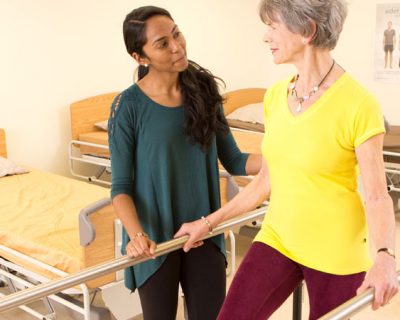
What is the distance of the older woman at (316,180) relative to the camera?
1.31 m

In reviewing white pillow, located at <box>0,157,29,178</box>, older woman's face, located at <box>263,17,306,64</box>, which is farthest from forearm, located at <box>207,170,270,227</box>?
white pillow, located at <box>0,157,29,178</box>

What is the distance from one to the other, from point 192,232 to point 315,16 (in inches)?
27.4

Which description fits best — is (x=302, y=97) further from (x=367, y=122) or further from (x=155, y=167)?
(x=155, y=167)

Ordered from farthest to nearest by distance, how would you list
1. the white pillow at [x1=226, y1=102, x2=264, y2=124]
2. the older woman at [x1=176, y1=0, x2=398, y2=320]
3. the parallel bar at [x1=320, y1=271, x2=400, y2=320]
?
the white pillow at [x1=226, y1=102, x2=264, y2=124] < the older woman at [x1=176, y1=0, x2=398, y2=320] < the parallel bar at [x1=320, y1=271, x2=400, y2=320]

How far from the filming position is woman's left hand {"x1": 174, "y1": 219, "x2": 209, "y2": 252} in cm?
170

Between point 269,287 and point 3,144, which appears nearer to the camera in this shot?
point 269,287

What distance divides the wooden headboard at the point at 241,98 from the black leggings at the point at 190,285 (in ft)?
14.9

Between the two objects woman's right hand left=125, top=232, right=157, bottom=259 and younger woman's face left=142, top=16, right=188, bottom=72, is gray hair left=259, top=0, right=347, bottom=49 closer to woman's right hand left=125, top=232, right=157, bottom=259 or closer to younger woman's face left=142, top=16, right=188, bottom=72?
younger woman's face left=142, top=16, right=188, bottom=72

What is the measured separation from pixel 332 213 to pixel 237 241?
10.0ft

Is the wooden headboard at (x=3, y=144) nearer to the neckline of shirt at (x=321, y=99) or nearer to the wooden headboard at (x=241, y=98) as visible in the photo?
the wooden headboard at (x=241, y=98)

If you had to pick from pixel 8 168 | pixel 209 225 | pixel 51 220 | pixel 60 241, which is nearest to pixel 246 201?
pixel 209 225

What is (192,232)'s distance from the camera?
1.71 meters

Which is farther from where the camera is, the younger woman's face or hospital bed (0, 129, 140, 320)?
hospital bed (0, 129, 140, 320)

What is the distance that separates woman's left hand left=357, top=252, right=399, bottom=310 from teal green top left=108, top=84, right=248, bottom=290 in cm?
69
